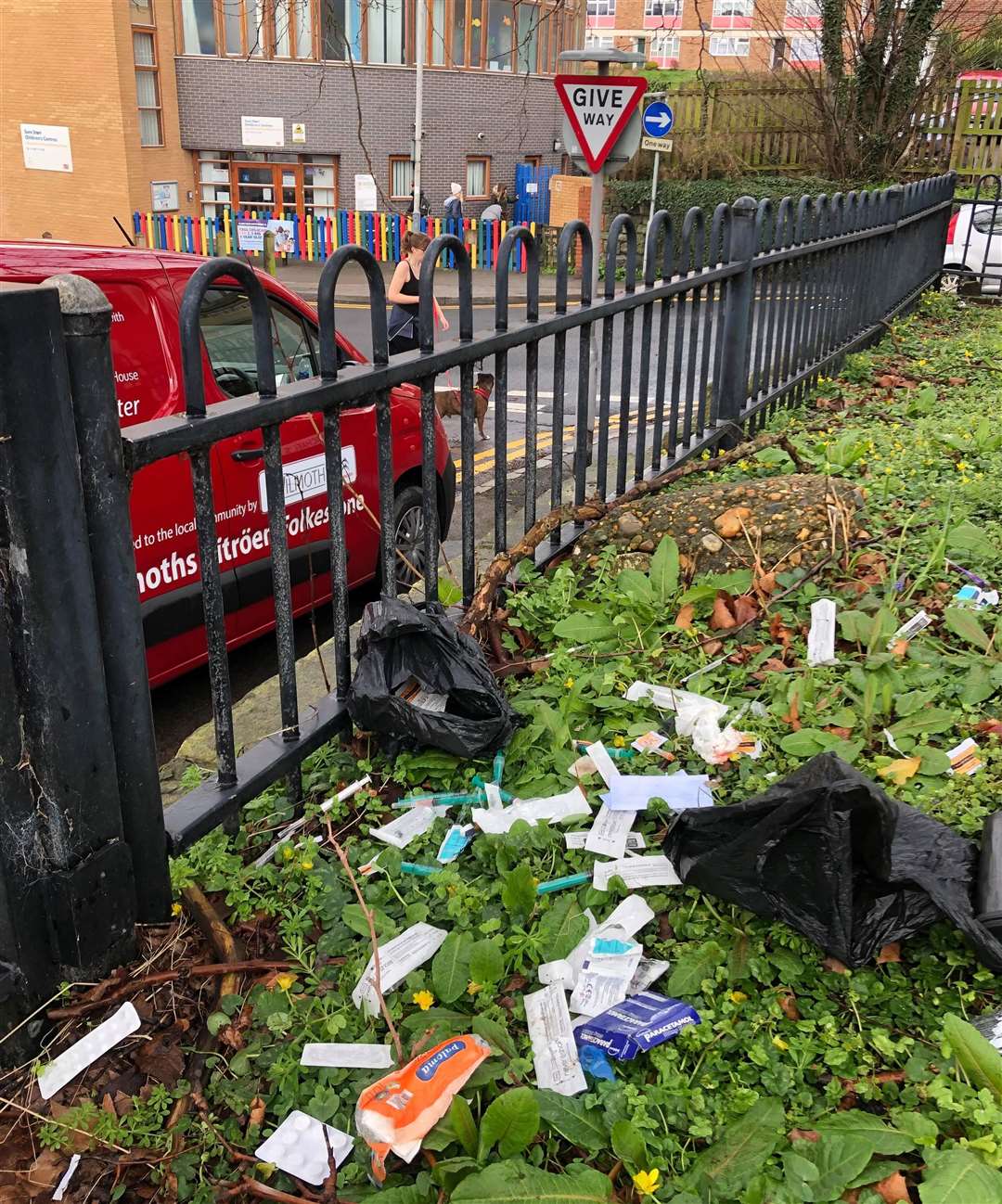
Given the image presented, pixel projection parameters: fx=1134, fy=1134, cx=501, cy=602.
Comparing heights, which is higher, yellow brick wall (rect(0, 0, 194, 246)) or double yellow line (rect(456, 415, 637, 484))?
yellow brick wall (rect(0, 0, 194, 246))

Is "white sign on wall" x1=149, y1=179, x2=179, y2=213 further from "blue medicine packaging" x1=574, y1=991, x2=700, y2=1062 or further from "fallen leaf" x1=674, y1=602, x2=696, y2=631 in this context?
"blue medicine packaging" x1=574, y1=991, x2=700, y2=1062

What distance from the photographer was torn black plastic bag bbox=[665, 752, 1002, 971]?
7.29ft

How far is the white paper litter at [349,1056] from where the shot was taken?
2.18m

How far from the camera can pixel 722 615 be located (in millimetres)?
3732

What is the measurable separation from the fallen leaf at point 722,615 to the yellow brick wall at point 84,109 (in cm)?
2848

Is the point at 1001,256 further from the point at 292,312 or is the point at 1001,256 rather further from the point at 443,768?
the point at 443,768

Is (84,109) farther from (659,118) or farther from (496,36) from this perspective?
(659,118)

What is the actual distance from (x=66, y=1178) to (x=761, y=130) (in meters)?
26.3

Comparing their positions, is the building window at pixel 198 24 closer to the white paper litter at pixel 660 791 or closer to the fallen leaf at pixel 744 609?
the fallen leaf at pixel 744 609

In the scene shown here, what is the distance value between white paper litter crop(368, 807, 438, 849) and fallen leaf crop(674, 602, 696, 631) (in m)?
1.17

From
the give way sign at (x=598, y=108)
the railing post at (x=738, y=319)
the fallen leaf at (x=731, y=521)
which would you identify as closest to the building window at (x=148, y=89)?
the give way sign at (x=598, y=108)

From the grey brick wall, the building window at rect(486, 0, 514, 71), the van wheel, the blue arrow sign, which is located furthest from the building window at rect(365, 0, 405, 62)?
the van wheel

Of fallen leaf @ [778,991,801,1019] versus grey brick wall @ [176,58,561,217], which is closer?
fallen leaf @ [778,991,801,1019]

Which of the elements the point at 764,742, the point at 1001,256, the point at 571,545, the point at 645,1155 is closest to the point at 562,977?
the point at 645,1155
